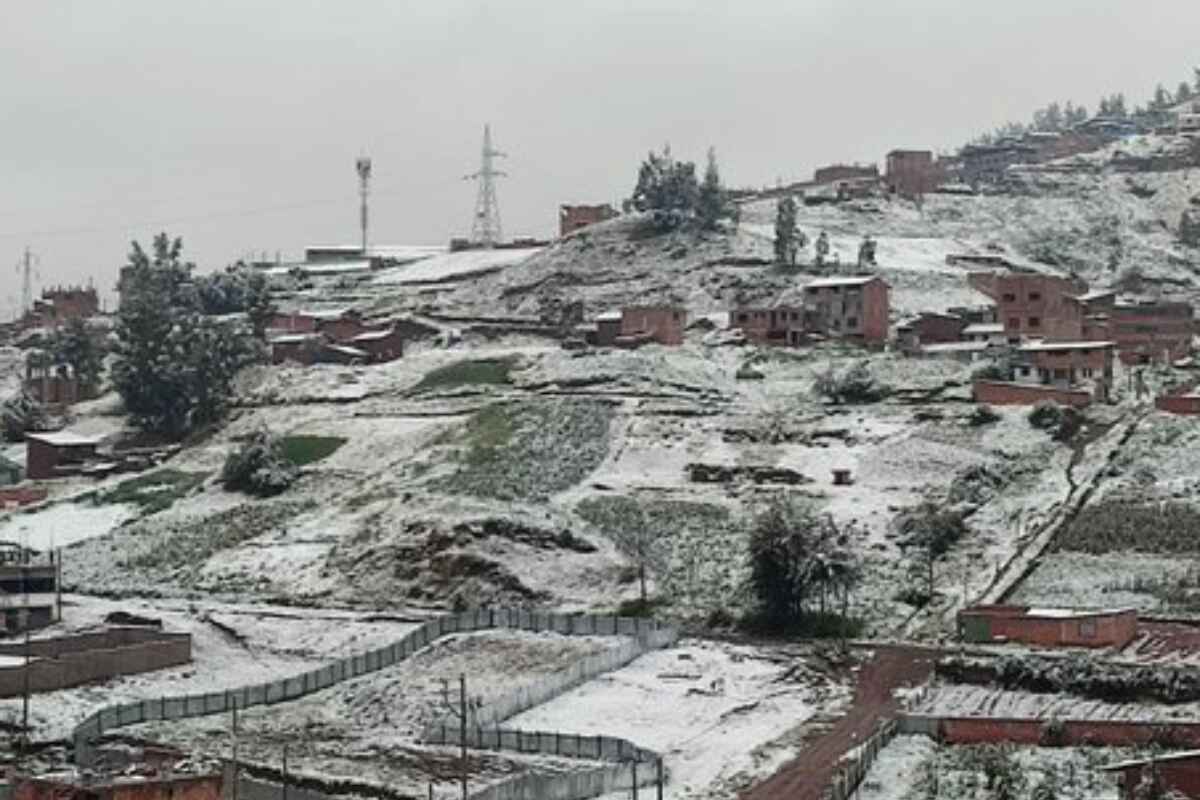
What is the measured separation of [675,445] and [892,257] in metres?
41.4

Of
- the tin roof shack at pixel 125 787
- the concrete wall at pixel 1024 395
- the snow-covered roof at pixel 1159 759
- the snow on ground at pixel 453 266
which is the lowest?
the snow-covered roof at pixel 1159 759

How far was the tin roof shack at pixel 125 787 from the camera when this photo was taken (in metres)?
27.2

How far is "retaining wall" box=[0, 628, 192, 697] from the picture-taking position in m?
48.4

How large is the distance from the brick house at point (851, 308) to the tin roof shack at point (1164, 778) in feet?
174

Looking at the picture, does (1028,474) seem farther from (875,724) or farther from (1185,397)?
(875,724)

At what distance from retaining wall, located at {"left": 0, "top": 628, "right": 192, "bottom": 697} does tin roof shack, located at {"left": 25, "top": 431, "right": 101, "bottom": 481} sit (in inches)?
1186

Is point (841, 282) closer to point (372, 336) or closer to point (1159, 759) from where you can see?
point (372, 336)

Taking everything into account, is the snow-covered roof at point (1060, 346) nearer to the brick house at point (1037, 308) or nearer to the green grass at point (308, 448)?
the brick house at point (1037, 308)

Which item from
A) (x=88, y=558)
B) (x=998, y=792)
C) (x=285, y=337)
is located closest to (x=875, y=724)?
(x=998, y=792)

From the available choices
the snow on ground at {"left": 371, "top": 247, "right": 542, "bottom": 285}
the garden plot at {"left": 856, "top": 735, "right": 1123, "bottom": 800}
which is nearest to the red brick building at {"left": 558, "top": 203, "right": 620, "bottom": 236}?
the snow on ground at {"left": 371, "top": 247, "right": 542, "bottom": 285}

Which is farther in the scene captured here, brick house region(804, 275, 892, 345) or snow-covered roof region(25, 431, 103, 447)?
brick house region(804, 275, 892, 345)

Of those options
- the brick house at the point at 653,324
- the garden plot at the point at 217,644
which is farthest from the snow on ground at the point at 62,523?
the brick house at the point at 653,324

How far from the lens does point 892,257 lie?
10975cm

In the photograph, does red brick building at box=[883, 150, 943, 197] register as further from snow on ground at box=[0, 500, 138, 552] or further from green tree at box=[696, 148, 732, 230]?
snow on ground at box=[0, 500, 138, 552]
